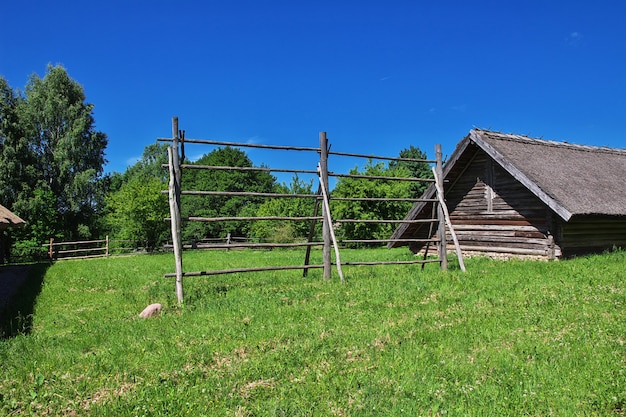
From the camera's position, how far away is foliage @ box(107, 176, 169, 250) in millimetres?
30281

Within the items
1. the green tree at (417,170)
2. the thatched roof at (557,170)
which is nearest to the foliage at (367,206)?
the green tree at (417,170)

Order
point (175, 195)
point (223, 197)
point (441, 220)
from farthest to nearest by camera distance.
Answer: point (223, 197)
point (441, 220)
point (175, 195)

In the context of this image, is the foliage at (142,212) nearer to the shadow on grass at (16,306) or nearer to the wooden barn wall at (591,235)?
the shadow on grass at (16,306)

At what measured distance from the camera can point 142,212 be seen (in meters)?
30.7

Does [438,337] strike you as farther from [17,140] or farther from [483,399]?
[17,140]

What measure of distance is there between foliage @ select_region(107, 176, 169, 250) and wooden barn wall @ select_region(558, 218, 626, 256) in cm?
2445

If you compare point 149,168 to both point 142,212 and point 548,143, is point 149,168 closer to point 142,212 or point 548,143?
point 142,212

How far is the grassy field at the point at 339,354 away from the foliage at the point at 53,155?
96.7ft

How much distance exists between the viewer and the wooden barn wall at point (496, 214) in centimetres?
1338

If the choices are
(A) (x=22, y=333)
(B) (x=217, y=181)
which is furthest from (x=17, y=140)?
(A) (x=22, y=333)

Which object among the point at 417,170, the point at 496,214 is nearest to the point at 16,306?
the point at 496,214

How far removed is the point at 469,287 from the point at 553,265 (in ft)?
11.9

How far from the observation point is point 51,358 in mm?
4789

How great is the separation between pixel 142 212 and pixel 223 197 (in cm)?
1613
